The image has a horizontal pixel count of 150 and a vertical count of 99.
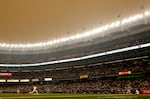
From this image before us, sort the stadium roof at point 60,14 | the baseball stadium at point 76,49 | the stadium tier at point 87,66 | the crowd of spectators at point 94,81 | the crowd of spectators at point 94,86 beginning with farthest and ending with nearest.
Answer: the stadium tier at point 87,66
the crowd of spectators at point 94,81
the crowd of spectators at point 94,86
the baseball stadium at point 76,49
the stadium roof at point 60,14

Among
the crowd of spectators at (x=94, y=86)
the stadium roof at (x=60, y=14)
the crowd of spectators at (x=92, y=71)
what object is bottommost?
the crowd of spectators at (x=94, y=86)

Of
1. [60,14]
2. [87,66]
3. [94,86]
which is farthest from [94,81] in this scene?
[60,14]

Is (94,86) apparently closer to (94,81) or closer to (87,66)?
(94,81)

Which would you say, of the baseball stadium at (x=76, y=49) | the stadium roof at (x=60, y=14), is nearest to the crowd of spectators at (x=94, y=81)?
the baseball stadium at (x=76, y=49)

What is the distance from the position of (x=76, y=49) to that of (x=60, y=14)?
62.3 ft

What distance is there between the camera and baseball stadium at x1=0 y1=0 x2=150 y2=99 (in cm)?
1761

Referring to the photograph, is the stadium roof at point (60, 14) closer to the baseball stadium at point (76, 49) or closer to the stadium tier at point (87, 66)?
the baseball stadium at point (76, 49)

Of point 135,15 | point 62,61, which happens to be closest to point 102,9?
point 135,15

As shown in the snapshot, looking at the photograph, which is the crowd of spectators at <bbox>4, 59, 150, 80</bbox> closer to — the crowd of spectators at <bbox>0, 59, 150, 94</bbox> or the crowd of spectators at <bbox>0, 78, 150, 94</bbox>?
the crowd of spectators at <bbox>0, 59, 150, 94</bbox>

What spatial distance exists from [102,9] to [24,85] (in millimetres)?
29031

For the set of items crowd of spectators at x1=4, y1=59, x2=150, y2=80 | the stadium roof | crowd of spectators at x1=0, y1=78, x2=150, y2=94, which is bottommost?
crowd of spectators at x1=0, y1=78, x2=150, y2=94

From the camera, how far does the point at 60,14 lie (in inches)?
759

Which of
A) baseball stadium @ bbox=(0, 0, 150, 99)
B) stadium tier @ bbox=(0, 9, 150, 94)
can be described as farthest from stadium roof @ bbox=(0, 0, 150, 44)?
stadium tier @ bbox=(0, 9, 150, 94)

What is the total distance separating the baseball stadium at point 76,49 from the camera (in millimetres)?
17609
